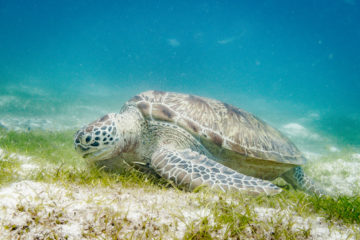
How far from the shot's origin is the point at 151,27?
98.3m

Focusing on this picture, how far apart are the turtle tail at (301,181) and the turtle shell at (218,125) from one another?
29 centimetres

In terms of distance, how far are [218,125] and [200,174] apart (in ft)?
4.11

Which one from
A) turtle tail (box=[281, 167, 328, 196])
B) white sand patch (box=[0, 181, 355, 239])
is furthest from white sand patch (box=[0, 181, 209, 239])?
turtle tail (box=[281, 167, 328, 196])

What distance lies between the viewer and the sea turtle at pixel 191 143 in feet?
8.13

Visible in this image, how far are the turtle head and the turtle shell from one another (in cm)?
72

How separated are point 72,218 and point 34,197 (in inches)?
15.0

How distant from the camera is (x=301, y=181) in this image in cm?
386

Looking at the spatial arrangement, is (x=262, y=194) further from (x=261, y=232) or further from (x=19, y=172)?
(x=19, y=172)

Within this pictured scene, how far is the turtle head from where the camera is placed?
2.63 m

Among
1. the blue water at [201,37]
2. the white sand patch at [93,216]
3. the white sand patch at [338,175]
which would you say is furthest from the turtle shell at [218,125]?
the blue water at [201,37]

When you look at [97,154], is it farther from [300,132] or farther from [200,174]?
[300,132]

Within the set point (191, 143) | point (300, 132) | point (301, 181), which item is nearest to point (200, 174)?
point (191, 143)

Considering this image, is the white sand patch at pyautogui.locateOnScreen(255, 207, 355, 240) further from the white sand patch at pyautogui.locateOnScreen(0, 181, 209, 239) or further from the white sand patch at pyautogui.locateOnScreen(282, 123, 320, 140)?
the white sand patch at pyautogui.locateOnScreen(282, 123, 320, 140)

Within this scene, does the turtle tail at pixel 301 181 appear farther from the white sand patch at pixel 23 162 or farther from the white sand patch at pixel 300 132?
the white sand patch at pixel 300 132
